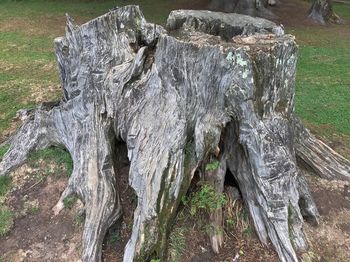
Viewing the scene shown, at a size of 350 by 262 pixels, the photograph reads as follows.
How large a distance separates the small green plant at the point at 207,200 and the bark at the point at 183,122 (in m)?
0.12

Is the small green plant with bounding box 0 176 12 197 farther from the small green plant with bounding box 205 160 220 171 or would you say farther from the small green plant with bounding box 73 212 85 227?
the small green plant with bounding box 205 160 220 171

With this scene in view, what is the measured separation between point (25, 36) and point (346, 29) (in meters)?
9.64

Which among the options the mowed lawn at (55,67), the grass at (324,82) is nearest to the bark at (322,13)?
the mowed lawn at (55,67)

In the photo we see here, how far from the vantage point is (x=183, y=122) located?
13.2 feet

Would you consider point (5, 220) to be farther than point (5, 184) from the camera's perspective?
No

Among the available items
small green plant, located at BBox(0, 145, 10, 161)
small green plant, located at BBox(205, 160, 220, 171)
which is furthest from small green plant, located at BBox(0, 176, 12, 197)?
small green plant, located at BBox(205, 160, 220, 171)

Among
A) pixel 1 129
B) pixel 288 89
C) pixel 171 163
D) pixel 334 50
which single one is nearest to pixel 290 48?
pixel 288 89

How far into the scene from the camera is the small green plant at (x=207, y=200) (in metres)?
4.01

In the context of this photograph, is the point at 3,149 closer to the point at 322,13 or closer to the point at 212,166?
the point at 212,166

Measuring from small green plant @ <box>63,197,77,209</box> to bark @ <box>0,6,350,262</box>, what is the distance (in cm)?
7

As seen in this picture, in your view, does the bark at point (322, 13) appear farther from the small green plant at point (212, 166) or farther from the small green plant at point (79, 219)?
the small green plant at point (79, 219)

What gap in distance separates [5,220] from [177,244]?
1.89 metres

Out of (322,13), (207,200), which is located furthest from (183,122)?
(322,13)

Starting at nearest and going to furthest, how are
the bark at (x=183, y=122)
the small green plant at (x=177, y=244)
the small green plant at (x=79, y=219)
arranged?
the bark at (x=183, y=122) < the small green plant at (x=177, y=244) < the small green plant at (x=79, y=219)
